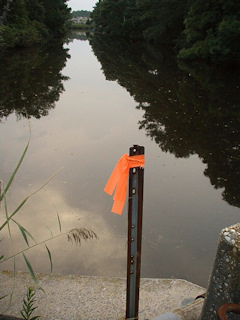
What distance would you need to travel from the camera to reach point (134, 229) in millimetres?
2275

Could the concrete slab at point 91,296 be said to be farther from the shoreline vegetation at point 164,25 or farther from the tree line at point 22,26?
the tree line at point 22,26

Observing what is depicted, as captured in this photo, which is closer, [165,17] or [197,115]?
[197,115]

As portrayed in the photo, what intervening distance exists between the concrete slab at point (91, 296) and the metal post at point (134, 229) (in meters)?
0.39

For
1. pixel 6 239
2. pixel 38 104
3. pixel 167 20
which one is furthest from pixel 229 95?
pixel 167 20

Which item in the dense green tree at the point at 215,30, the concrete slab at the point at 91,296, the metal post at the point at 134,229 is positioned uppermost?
the dense green tree at the point at 215,30

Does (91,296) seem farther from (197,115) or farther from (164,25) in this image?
(164,25)

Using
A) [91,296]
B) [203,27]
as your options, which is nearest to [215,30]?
[203,27]

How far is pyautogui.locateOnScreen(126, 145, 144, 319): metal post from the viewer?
7.16ft

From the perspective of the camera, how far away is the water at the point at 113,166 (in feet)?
13.6

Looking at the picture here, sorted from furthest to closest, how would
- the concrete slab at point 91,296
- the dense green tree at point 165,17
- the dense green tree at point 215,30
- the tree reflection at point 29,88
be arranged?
1. the dense green tree at point 165,17
2. the dense green tree at point 215,30
3. the tree reflection at point 29,88
4. the concrete slab at point 91,296

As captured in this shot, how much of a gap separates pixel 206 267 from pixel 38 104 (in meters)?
9.09

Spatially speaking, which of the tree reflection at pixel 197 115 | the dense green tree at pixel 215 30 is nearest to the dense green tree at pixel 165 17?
the dense green tree at pixel 215 30

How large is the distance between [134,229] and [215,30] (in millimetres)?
21548

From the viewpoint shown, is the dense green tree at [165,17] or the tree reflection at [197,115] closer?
the tree reflection at [197,115]
